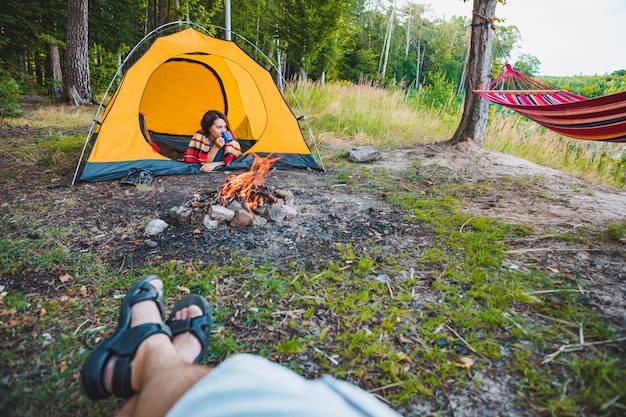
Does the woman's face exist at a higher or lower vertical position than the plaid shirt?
Result: higher

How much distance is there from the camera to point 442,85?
868cm

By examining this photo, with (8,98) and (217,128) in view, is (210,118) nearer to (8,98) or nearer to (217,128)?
(217,128)

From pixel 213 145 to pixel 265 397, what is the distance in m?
4.10

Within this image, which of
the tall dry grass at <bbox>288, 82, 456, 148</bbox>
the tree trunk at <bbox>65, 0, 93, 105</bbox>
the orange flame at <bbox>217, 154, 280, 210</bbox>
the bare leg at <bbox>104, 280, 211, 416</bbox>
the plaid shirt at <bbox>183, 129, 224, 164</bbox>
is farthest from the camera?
the tree trunk at <bbox>65, 0, 93, 105</bbox>

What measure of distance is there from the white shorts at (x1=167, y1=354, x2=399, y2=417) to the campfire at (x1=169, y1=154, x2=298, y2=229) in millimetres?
1954

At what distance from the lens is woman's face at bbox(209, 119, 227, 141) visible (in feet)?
13.9

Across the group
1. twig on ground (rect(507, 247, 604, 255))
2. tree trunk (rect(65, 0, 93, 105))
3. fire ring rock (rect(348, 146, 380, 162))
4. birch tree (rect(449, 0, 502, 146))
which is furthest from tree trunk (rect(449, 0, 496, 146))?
tree trunk (rect(65, 0, 93, 105))

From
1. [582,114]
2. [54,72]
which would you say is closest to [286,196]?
[582,114]

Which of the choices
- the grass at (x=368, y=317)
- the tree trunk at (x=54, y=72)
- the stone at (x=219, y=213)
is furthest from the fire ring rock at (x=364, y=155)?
the tree trunk at (x=54, y=72)

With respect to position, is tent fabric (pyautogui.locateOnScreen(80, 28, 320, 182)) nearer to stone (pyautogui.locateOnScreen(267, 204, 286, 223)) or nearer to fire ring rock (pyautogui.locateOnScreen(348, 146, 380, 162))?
fire ring rock (pyautogui.locateOnScreen(348, 146, 380, 162))

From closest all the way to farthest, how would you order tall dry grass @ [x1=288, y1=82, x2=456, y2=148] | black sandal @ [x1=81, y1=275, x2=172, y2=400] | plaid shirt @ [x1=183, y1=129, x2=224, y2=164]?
black sandal @ [x1=81, y1=275, x2=172, y2=400]
plaid shirt @ [x1=183, y1=129, x2=224, y2=164]
tall dry grass @ [x1=288, y1=82, x2=456, y2=148]

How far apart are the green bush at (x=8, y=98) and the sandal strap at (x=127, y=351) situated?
7.37m

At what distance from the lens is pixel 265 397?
27.9 inches

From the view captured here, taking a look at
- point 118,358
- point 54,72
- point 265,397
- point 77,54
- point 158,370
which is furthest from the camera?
point 54,72
